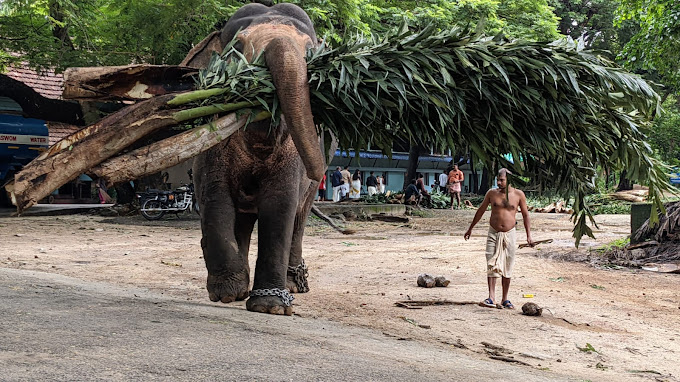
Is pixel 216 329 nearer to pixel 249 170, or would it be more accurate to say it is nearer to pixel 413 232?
pixel 249 170

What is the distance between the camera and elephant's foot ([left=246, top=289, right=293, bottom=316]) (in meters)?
5.61

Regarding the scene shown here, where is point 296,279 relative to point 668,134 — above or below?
below

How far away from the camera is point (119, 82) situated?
197 inches

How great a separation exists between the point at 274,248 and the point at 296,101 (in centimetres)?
133

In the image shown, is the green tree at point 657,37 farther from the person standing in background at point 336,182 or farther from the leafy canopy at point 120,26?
the person standing in background at point 336,182

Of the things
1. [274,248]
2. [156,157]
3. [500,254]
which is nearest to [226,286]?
[274,248]

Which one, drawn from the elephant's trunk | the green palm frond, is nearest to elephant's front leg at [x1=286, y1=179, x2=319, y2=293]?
the green palm frond

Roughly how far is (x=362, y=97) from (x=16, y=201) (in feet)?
7.29

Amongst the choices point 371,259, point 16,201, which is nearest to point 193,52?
point 16,201

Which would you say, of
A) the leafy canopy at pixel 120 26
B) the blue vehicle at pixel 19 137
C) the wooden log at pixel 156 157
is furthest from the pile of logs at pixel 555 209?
the wooden log at pixel 156 157

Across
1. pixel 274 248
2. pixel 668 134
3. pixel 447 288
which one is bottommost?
pixel 447 288

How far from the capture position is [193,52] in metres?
6.36

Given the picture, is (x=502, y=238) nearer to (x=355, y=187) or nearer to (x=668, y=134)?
(x=355, y=187)

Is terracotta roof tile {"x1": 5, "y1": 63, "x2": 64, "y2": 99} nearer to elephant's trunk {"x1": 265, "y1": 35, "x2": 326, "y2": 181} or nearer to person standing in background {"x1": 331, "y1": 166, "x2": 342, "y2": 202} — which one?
person standing in background {"x1": 331, "y1": 166, "x2": 342, "y2": 202}
